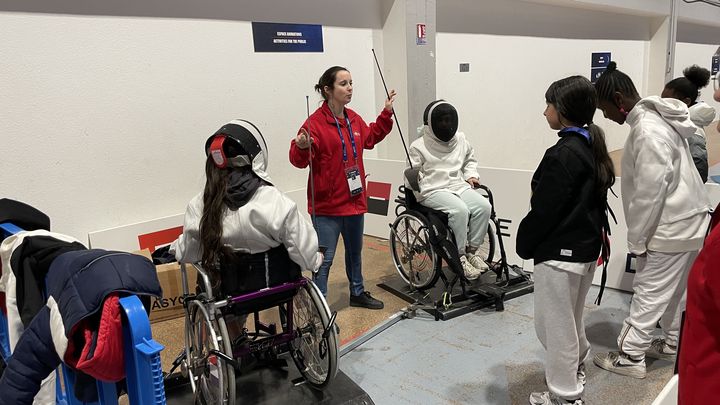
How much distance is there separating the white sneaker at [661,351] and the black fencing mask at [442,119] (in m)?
1.61

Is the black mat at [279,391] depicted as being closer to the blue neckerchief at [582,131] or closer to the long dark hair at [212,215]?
the long dark hair at [212,215]

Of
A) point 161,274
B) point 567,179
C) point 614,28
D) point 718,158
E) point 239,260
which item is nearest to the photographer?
point 567,179

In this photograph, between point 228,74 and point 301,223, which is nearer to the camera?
point 301,223

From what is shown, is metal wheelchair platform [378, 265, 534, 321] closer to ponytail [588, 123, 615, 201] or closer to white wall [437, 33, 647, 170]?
ponytail [588, 123, 615, 201]

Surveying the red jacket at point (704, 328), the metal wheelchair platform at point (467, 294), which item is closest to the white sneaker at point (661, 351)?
the metal wheelchair platform at point (467, 294)

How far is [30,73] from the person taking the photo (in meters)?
3.15

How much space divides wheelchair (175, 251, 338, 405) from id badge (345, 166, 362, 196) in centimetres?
81

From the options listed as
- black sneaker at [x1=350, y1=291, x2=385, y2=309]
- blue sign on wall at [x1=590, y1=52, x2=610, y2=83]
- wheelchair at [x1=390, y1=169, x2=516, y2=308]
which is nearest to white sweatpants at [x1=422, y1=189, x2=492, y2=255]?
wheelchair at [x1=390, y1=169, x2=516, y2=308]

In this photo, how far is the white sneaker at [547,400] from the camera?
1.97 meters

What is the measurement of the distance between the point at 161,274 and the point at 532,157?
5.74 meters

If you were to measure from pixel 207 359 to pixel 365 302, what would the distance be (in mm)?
1382

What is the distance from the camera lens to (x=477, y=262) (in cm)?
319

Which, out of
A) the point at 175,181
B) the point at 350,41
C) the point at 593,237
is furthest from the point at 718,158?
the point at 175,181

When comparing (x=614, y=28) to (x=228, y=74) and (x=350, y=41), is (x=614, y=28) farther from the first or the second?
(x=228, y=74)
